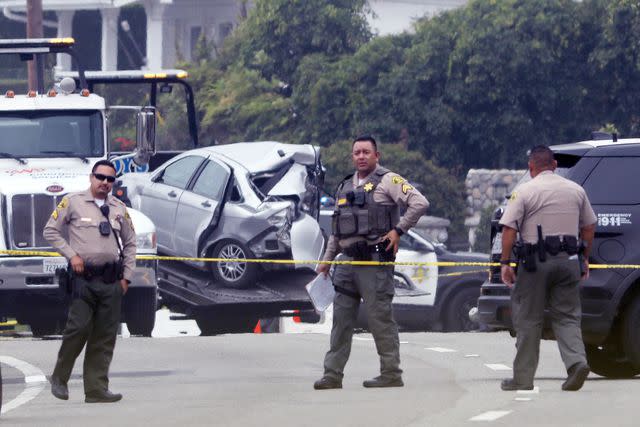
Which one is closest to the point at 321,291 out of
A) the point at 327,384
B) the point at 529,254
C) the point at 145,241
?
the point at 327,384

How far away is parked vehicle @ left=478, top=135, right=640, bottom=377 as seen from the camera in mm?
14227

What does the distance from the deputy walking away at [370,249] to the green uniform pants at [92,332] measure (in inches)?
63.4

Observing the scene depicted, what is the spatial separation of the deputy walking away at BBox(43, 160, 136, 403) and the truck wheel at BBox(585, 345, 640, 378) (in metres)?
4.01

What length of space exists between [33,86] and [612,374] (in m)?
16.2

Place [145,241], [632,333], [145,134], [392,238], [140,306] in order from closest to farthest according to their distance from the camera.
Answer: [392,238] → [632,333] → [140,306] → [145,241] → [145,134]

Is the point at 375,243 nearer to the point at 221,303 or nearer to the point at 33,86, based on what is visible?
the point at 221,303

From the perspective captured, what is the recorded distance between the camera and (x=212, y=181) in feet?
68.6

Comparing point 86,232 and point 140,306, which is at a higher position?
point 86,232

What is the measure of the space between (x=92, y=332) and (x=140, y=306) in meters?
5.39

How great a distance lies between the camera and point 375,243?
13.9 meters

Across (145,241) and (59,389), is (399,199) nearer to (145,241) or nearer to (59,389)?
(59,389)

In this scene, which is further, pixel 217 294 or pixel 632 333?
pixel 217 294

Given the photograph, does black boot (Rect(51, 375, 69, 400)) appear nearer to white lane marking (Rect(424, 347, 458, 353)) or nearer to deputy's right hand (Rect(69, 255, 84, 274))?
deputy's right hand (Rect(69, 255, 84, 274))

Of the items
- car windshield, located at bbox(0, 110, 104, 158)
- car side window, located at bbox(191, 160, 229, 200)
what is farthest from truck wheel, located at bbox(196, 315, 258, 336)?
car windshield, located at bbox(0, 110, 104, 158)
